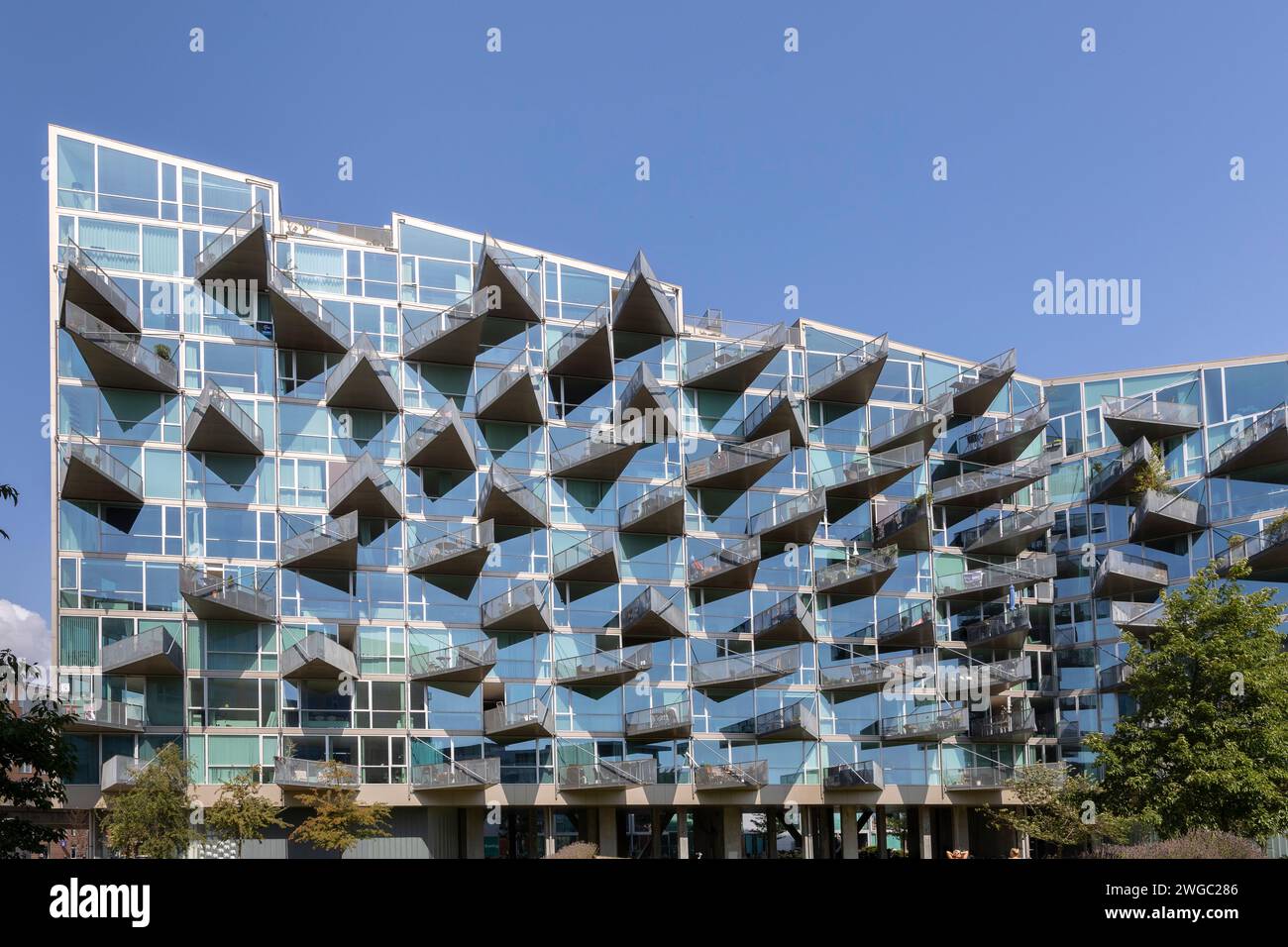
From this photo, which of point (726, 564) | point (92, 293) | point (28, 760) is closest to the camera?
point (28, 760)

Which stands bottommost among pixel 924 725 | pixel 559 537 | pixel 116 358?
pixel 924 725

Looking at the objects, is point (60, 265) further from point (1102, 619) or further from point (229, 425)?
point (1102, 619)

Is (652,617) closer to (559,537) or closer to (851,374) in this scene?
(559,537)

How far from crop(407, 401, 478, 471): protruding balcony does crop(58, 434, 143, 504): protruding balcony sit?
28.5 ft

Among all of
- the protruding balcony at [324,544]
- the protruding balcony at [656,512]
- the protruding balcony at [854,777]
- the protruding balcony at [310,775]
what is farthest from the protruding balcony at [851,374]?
the protruding balcony at [310,775]

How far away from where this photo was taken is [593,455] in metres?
43.6

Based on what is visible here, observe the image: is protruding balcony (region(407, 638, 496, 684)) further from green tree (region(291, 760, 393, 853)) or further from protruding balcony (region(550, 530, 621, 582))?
green tree (region(291, 760, 393, 853))

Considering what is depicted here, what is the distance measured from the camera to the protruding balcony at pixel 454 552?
4097 centimetres

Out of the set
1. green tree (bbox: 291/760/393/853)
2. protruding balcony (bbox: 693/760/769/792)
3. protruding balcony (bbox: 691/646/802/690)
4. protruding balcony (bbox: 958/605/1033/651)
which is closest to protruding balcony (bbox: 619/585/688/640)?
protruding balcony (bbox: 691/646/802/690)

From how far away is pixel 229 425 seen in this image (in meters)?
39.1

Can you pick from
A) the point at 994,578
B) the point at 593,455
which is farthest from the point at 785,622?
the point at 994,578

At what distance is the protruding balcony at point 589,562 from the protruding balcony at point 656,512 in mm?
1064

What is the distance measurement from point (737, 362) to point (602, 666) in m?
12.1

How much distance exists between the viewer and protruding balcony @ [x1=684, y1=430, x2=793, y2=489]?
148 ft
